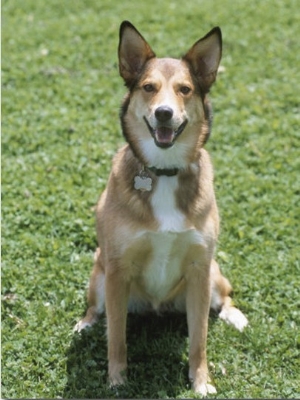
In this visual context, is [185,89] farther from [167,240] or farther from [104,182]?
[104,182]

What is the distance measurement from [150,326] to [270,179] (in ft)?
6.85

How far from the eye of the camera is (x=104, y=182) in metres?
6.54

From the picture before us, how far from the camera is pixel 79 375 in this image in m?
4.68

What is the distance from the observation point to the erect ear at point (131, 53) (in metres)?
4.48

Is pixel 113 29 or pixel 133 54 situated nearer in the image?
pixel 133 54

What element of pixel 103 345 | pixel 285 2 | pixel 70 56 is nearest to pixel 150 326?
pixel 103 345

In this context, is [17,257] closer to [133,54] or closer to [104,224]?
[104,224]

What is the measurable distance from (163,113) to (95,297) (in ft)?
5.06

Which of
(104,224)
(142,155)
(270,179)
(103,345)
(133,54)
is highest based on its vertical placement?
(133,54)

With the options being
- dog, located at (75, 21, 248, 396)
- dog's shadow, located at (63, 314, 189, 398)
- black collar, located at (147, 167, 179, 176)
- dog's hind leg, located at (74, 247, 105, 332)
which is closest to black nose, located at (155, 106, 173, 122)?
dog, located at (75, 21, 248, 396)

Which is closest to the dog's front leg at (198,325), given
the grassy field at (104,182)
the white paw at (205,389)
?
the white paw at (205,389)

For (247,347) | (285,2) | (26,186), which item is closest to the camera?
(247,347)

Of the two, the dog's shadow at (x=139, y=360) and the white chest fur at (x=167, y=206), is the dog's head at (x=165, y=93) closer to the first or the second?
the white chest fur at (x=167, y=206)

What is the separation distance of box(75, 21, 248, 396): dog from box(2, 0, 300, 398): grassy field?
32 cm
